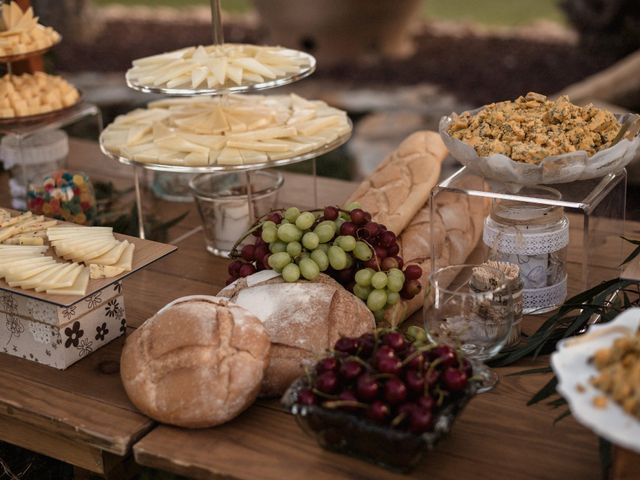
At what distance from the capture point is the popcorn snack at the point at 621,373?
115cm

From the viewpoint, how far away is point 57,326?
1.70 meters

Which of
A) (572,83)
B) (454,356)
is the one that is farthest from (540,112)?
(572,83)

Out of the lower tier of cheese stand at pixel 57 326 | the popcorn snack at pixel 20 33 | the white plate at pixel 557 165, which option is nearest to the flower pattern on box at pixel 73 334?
the lower tier of cheese stand at pixel 57 326

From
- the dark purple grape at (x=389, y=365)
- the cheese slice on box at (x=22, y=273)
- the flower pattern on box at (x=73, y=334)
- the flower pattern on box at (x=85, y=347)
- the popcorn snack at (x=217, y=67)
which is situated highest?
the popcorn snack at (x=217, y=67)

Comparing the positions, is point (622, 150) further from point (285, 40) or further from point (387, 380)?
point (285, 40)

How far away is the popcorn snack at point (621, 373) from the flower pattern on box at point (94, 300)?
0.95m

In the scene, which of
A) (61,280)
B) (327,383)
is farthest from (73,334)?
(327,383)

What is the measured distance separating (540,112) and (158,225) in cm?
107

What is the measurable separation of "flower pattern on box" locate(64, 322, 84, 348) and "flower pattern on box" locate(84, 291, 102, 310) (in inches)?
1.6

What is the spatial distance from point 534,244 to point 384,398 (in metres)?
0.61

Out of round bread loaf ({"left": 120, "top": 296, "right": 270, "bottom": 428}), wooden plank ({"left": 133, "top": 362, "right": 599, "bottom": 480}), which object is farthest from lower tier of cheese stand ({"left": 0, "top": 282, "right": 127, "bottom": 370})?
wooden plank ({"left": 133, "top": 362, "right": 599, "bottom": 480})

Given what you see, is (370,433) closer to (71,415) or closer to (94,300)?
(71,415)

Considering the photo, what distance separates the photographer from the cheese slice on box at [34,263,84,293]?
162 cm

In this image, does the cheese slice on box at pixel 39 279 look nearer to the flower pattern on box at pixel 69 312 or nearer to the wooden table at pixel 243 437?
the flower pattern on box at pixel 69 312
